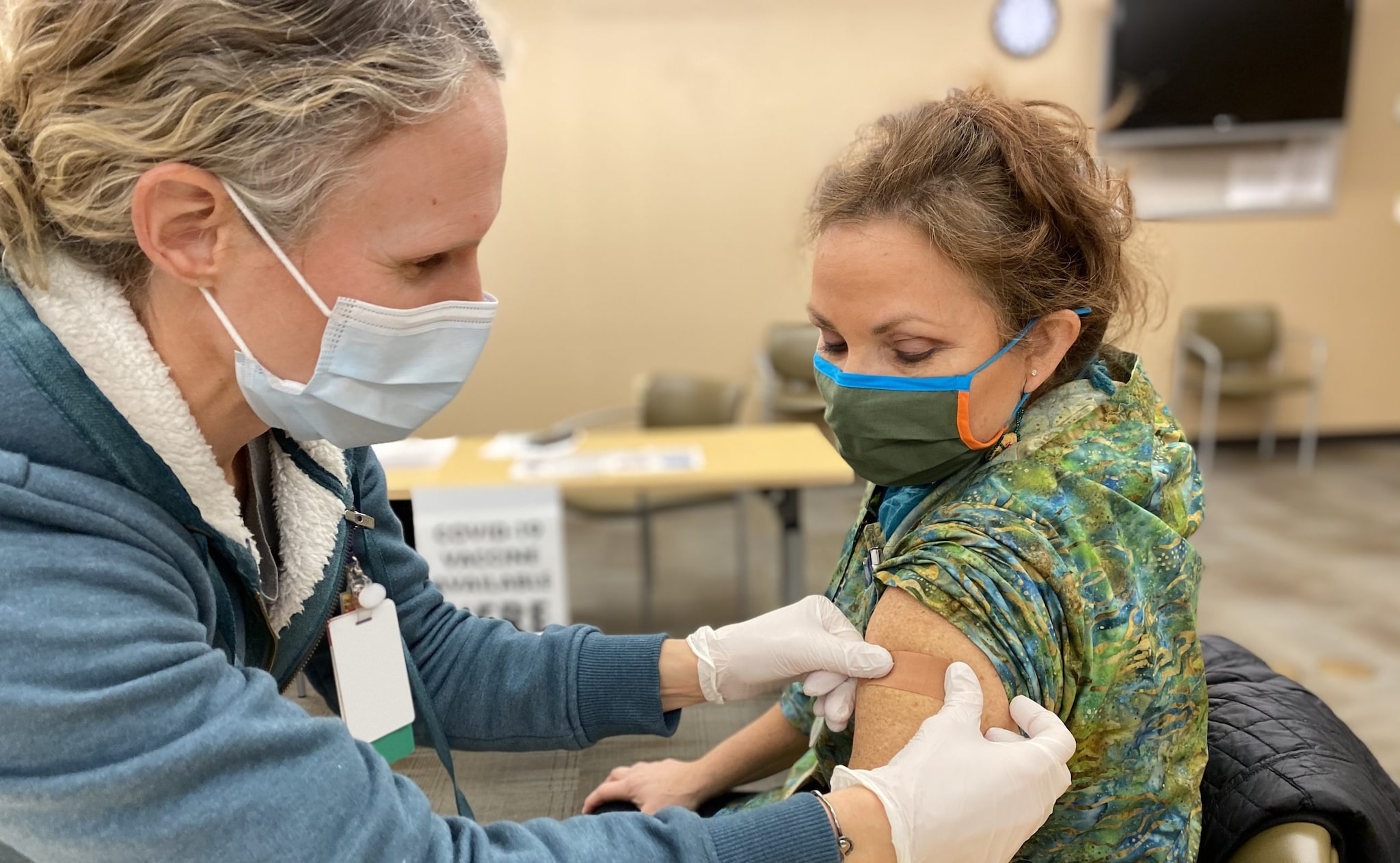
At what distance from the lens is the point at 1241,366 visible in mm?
5719

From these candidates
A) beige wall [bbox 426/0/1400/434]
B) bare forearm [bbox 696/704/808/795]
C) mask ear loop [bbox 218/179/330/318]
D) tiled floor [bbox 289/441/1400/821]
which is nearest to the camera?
mask ear loop [bbox 218/179/330/318]

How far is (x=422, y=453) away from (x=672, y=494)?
987mm

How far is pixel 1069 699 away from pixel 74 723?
86 centimetres

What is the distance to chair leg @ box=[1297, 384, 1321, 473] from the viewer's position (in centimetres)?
559

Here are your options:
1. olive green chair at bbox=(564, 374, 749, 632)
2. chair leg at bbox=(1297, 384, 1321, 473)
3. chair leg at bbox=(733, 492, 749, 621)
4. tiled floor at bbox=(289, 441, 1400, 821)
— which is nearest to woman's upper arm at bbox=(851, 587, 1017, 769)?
tiled floor at bbox=(289, 441, 1400, 821)

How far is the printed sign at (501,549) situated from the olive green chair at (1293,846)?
118 centimetres

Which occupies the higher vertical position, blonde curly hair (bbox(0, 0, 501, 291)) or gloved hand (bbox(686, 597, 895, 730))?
blonde curly hair (bbox(0, 0, 501, 291))

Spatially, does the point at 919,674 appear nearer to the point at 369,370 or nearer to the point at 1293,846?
the point at 1293,846

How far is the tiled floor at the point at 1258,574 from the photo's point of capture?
9.08 ft

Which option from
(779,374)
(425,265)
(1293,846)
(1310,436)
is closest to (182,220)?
(425,265)

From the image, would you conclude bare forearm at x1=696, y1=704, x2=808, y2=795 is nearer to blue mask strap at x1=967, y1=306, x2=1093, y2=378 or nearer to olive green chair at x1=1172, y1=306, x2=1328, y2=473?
blue mask strap at x1=967, y1=306, x2=1093, y2=378

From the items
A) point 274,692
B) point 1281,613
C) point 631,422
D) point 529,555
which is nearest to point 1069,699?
point 274,692

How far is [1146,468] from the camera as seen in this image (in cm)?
99

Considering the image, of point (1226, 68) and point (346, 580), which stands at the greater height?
point (1226, 68)
